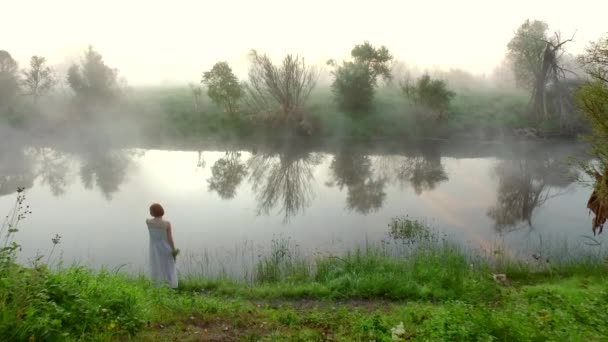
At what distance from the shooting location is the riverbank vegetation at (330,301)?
5.39 m

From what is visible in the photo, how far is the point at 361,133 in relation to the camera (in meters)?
53.8

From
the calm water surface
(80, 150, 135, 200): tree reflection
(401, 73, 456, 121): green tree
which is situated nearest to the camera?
the calm water surface

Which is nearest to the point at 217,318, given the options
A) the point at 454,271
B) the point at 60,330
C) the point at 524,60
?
the point at 60,330

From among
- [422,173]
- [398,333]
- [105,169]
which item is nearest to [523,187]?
[422,173]

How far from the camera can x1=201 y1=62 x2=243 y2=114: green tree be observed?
5591cm

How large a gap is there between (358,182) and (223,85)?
34.1 meters

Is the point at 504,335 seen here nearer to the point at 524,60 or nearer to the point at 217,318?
the point at 217,318

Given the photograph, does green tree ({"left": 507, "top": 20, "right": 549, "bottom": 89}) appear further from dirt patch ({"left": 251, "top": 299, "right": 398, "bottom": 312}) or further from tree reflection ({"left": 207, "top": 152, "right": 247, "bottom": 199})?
dirt patch ({"left": 251, "top": 299, "right": 398, "bottom": 312})

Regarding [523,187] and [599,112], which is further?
[523,187]

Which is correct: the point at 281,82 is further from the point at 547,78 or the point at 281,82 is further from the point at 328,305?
the point at 328,305

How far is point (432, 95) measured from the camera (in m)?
53.4

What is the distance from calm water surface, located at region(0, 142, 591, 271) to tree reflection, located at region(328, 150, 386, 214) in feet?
0.39

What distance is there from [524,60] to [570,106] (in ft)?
58.0

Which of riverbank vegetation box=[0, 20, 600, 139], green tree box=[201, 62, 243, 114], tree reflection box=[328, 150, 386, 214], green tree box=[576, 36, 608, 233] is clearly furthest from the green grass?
green tree box=[201, 62, 243, 114]
